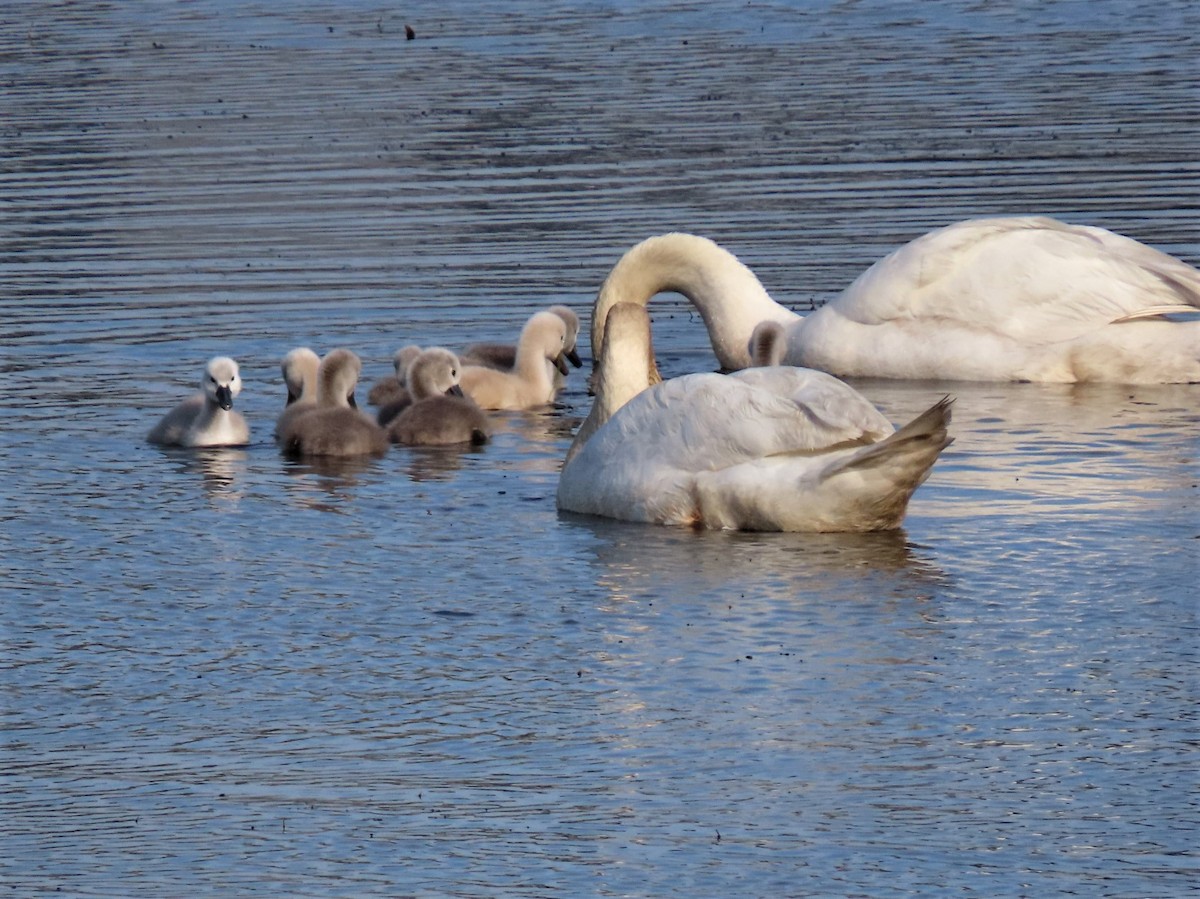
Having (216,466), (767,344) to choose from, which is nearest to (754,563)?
(216,466)

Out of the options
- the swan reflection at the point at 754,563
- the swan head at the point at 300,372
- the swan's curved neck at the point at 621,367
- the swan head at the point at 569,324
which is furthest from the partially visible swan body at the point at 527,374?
the swan reflection at the point at 754,563

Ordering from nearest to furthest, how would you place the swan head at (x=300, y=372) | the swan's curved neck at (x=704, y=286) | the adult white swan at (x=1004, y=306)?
the swan head at (x=300, y=372)
the swan's curved neck at (x=704, y=286)
the adult white swan at (x=1004, y=306)

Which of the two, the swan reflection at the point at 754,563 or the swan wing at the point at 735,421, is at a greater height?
the swan wing at the point at 735,421

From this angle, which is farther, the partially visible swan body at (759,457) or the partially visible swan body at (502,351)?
the partially visible swan body at (502,351)

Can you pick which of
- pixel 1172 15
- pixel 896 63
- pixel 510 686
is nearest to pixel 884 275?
pixel 510 686

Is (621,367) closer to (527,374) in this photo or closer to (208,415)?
(208,415)

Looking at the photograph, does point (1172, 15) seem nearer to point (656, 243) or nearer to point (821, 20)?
point (821, 20)

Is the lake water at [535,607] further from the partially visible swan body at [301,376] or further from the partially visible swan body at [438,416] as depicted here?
the partially visible swan body at [301,376]

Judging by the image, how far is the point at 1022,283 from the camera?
13688mm

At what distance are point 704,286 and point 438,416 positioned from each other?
7.61ft

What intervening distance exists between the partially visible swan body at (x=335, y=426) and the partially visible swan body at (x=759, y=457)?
2.02 metres

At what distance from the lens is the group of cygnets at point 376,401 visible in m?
11.9

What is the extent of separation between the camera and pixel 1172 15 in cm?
3444

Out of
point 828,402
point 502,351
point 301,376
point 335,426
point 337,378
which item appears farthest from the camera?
point 502,351
